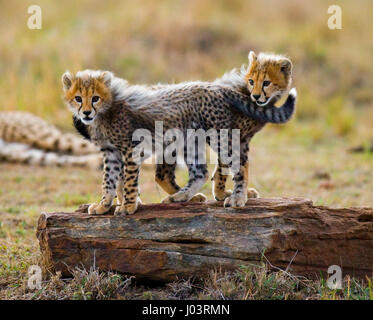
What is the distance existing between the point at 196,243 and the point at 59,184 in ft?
13.0

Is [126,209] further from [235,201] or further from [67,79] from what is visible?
[67,79]

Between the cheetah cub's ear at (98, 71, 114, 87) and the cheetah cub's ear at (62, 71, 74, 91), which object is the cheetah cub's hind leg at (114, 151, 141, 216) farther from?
the cheetah cub's ear at (62, 71, 74, 91)

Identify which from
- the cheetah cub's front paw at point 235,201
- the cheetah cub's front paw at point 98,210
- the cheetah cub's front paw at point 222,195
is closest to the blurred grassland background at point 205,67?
the cheetah cub's front paw at point 98,210

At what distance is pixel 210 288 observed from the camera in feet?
13.7

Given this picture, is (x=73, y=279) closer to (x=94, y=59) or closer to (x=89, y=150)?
(x=89, y=150)

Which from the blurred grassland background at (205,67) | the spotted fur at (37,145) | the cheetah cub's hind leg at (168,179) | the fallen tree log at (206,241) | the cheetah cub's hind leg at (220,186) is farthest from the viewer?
the spotted fur at (37,145)

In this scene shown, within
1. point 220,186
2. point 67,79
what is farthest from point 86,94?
point 220,186

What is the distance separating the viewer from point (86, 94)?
4320 millimetres

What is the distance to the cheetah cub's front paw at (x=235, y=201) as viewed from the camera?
14.7ft

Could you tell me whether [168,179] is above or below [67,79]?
below

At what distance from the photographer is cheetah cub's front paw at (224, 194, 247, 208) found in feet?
14.7

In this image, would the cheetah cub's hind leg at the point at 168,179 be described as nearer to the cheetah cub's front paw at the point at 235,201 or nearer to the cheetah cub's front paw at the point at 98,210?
the cheetah cub's front paw at the point at 235,201

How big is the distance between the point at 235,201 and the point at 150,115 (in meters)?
0.94

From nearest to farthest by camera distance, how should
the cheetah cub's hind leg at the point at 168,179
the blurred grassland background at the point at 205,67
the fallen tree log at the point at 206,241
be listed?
the fallen tree log at the point at 206,241, the cheetah cub's hind leg at the point at 168,179, the blurred grassland background at the point at 205,67
